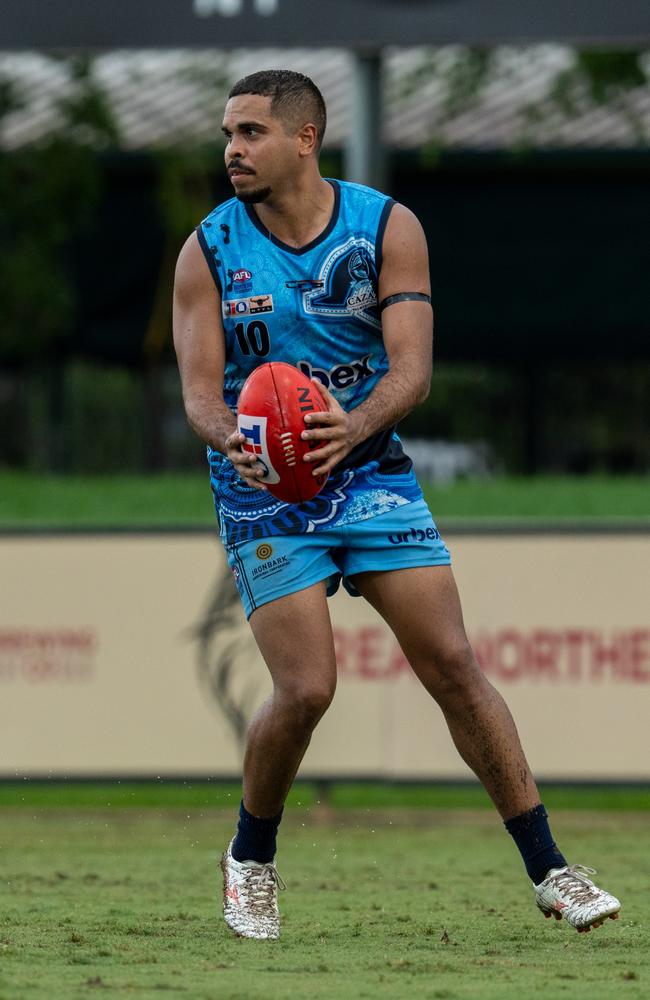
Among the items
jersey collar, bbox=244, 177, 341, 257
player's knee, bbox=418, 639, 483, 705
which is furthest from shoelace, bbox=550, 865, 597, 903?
jersey collar, bbox=244, 177, 341, 257

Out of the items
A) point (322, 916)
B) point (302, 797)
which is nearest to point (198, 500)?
point (302, 797)

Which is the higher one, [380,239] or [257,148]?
[257,148]

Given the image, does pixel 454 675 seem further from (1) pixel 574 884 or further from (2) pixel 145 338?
(2) pixel 145 338

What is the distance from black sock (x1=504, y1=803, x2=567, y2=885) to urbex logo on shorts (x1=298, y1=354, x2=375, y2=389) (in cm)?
127

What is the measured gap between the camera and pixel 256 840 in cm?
531

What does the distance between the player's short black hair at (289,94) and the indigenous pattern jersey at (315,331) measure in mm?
260

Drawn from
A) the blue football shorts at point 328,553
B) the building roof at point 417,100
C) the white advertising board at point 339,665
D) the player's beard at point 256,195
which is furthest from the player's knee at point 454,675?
the building roof at point 417,100

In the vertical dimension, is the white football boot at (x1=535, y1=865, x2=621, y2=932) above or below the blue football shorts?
below

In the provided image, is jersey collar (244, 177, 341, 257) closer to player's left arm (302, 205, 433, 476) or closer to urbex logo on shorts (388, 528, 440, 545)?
player's left arm (302, 205, 433, 476)

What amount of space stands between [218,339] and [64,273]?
7.97 m

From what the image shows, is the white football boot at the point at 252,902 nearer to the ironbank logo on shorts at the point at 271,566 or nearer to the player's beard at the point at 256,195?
the ironbank logo on shorts at the point at 271,566

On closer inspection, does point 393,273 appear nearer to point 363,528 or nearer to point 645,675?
point 363,528

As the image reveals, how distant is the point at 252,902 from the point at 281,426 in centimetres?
135

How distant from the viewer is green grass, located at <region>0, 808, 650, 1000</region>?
4.52 m
